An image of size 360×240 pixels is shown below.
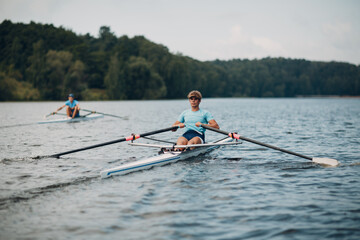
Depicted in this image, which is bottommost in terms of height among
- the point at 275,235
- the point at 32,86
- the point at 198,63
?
the point at 275,235

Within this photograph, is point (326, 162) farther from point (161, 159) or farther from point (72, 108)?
point (72, 108)

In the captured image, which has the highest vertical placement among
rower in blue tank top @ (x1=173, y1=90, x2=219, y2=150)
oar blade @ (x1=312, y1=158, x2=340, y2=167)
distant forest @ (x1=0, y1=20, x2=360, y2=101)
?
distant forest @ (x1=0, y1=20, x2=360, y2=101)

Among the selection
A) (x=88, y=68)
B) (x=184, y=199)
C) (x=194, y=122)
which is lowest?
(x=184, y=199)

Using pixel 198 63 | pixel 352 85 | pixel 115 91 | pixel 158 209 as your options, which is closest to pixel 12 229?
pixel 158 209

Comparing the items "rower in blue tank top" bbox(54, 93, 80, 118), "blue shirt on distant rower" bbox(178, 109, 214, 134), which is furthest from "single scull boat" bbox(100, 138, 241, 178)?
"rower in blue tank top" bbox(54, 93, 80, 118)

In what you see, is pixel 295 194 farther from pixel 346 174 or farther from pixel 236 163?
pixel 236 163

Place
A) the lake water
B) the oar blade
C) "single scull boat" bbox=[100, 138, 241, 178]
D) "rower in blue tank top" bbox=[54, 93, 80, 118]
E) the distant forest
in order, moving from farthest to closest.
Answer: the distant forest, "rower in blue tank top" bbox=[54, 93, 80, 118], the oar blade, "single scull boat" bbox=[100, 138, 241, 178], the lake water

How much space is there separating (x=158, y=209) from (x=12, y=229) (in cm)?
248

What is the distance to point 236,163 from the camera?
11.3m

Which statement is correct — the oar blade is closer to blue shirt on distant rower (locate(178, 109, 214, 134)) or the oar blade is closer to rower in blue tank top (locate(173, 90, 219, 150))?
rower in blue tank top (locate(173, 90, 219, 150))

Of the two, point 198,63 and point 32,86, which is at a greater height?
point 198,63

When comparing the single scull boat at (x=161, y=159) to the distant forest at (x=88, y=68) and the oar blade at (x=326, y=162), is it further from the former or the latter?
the distant forest at (x=88, y=68)

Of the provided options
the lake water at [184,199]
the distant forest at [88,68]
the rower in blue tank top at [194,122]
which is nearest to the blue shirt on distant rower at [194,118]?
the rower in blue tank top at [194,122]

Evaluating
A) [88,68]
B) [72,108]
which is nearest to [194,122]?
[72,108]
